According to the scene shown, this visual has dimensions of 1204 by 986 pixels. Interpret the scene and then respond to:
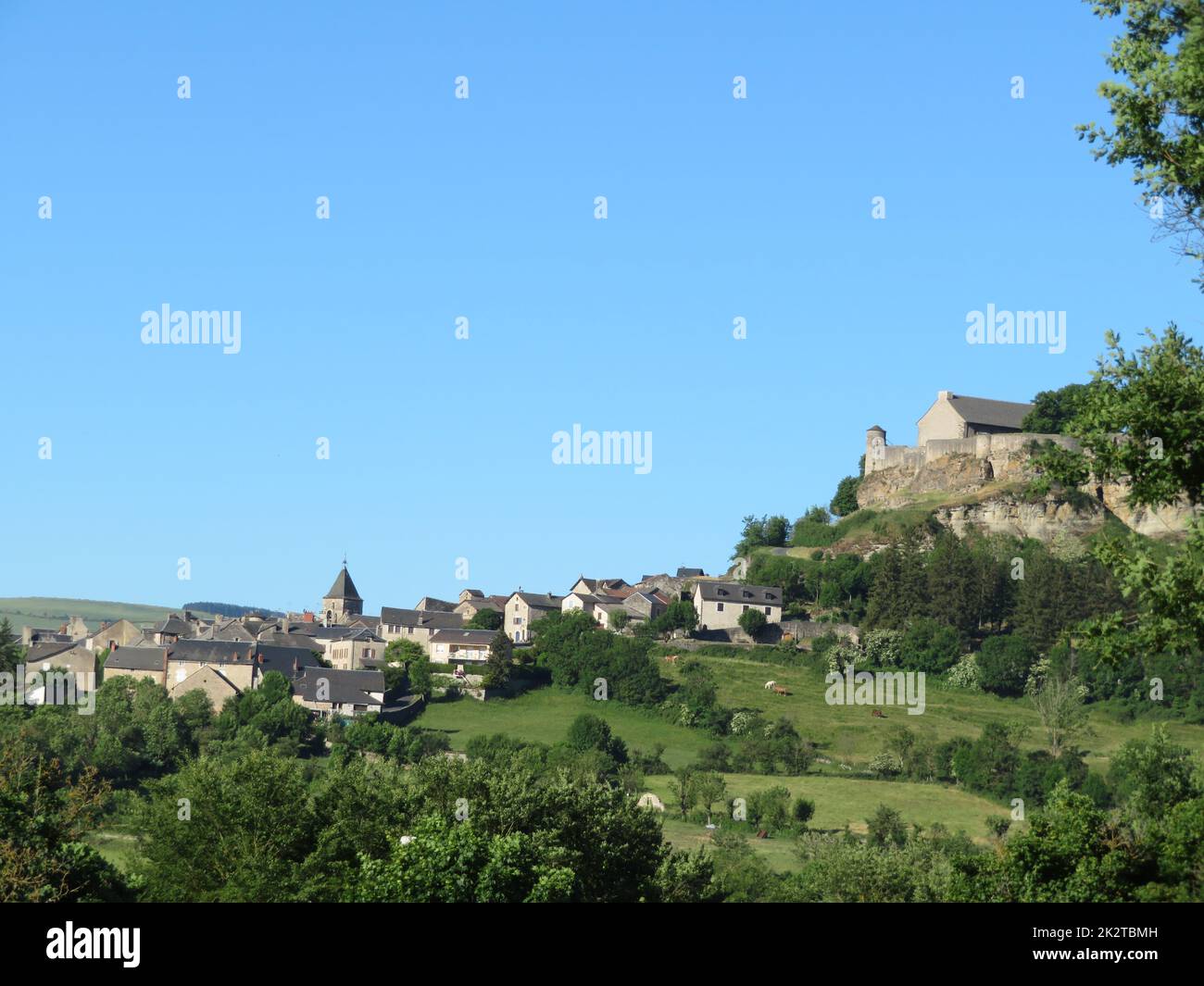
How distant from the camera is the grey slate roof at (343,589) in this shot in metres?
142

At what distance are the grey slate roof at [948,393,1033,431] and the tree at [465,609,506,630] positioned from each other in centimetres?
3796

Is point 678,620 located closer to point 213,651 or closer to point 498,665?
point 498,665

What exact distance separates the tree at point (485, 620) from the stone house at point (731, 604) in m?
15.9

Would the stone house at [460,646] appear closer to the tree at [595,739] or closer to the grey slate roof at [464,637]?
the grey slate roof at [464,637]

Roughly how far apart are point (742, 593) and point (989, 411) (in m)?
27.0

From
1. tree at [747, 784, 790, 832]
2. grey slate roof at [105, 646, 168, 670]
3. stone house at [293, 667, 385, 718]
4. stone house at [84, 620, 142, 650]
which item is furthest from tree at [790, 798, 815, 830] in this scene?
stone house at [84, 620, 142, 650]

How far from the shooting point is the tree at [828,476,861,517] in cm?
12314

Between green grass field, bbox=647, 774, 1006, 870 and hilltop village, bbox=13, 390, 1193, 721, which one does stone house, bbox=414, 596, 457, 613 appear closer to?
hilltop village, bbox=13, 390, 1193, 721

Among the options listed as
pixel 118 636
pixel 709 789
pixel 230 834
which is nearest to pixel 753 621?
pixel 709 789

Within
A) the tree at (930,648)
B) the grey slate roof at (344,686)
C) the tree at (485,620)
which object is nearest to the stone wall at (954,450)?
the tree at (930,648)

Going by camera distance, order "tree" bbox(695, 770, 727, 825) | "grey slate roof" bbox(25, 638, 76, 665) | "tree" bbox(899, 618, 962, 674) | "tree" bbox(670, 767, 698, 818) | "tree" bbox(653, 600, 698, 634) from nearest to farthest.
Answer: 1. "tree" bbox(695, 770, 727, 825)
2. "tree" bbox(670, 767, 698, 818)
3. "tree" bbox(899, 618, 962, 674)
4. "tree" bbox(653, 600, 698, 634)
5. "grey slate roof" bbox(25, 638, 76, 665)

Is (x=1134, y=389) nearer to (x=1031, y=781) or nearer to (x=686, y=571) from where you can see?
(x=1031, y=781)

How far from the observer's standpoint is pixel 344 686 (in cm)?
9438
